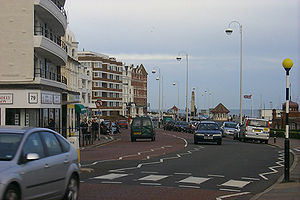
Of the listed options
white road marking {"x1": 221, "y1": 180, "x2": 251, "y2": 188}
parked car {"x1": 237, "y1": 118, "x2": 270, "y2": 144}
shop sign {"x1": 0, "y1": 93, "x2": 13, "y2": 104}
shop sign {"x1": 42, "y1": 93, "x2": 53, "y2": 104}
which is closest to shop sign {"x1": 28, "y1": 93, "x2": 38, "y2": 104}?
shop sign {"x1": 42, "y1": 93, "x2": 53, "y2": 104}

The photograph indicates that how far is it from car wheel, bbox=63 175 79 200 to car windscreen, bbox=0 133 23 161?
1608 mm

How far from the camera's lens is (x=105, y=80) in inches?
4943

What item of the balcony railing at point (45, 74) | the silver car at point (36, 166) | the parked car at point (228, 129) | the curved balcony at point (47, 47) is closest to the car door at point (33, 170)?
the silver car at point (36, 166)

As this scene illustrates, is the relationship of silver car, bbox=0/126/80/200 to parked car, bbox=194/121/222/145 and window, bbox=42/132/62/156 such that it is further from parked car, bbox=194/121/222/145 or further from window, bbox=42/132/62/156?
parked car, bbox=194/121/222/145

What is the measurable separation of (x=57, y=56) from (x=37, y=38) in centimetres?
463

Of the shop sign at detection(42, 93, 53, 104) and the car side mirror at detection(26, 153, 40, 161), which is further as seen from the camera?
the shop sign at detection(42, 93, 53, 104)

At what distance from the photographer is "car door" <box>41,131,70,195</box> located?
8.53m

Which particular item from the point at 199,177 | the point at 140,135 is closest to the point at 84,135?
the point at 140,135

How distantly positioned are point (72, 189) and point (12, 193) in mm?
2309

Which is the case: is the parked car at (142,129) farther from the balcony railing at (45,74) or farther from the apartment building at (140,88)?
the apartment building at (140,88)

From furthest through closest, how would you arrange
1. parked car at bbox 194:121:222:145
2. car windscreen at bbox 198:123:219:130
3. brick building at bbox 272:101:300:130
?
brick building at bbox 272:101:300:130
car windscreen at bbox 198:123:219:130
parked car at bbox 194:121:222:145

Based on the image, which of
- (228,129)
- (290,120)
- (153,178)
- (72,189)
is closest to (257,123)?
(228,129)

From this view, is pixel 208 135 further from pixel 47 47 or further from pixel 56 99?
pixel 47 47

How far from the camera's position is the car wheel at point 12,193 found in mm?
7055
